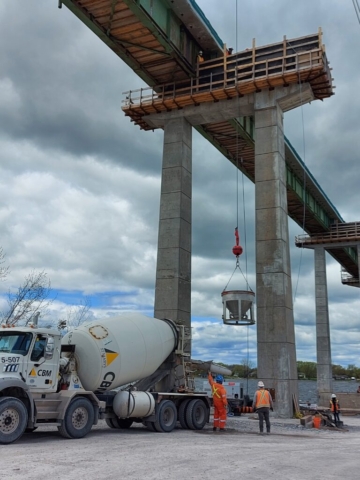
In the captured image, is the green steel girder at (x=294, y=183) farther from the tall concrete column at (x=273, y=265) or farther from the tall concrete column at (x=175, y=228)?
the tall concrete column at (x=273, y=265)

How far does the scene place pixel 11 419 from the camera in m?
11.6

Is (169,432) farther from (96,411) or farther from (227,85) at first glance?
(227,85)

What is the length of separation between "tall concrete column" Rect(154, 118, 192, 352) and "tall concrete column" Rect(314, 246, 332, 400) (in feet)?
94.8

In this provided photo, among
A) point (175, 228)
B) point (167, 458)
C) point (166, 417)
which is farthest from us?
point (175, 228)

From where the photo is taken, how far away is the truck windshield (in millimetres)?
12562

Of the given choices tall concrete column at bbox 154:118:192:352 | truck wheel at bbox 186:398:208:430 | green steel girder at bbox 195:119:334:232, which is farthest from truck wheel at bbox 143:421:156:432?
green steel girder at bbox 195:119:334:232

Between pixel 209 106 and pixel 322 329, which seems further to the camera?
pixel 322 329

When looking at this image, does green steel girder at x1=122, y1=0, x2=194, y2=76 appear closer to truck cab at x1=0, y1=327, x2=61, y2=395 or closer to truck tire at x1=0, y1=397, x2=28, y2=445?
truck cab at x1=0, y1=327, x2=61, y2=395

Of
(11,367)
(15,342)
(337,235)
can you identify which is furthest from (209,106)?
(337,235)

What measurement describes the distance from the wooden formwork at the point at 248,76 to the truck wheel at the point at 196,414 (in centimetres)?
1656

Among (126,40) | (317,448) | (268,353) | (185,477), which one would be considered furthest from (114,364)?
(126,40)

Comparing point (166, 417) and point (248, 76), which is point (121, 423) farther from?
point (248, 76)

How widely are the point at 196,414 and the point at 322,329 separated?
126ft

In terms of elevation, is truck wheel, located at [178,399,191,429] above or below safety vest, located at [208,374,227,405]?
below
